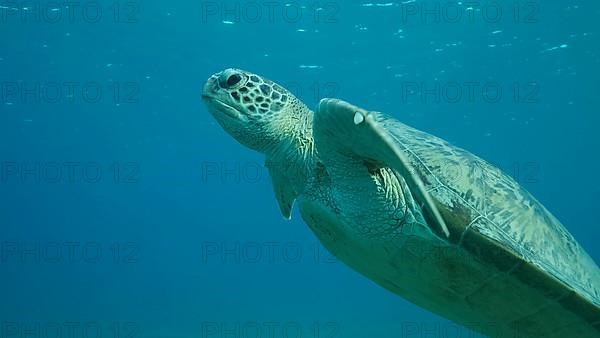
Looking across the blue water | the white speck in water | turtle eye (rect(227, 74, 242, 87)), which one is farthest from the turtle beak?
the blue water

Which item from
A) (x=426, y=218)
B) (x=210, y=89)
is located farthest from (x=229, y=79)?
(x=426, y=218)

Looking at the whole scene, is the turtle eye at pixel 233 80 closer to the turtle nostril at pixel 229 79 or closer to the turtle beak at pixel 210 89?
the turtle nostril at pixel 229 79

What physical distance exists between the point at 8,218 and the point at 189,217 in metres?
25.1

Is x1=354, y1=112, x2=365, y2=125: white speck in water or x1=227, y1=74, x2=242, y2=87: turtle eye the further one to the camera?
x1=227, y1=74, x2=242, y2=87: turtle eye

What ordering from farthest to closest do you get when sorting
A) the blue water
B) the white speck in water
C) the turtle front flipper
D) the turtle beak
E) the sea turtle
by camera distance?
the blue water
the turtle beak
the sea turtle
the white speck in water
the turtle front flipper

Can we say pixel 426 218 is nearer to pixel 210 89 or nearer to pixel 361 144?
pixel 361 144

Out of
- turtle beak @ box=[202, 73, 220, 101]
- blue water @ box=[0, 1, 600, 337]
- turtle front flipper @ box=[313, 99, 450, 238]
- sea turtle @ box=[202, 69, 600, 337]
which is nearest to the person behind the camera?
turtle front flipper @ box=[313, 99, 450, 238]

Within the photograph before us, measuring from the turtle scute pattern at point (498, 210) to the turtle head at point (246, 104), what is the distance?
110 centimetres

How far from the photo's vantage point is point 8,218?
58.7m

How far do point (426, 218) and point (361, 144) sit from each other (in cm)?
70

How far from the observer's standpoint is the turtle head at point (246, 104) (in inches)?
163

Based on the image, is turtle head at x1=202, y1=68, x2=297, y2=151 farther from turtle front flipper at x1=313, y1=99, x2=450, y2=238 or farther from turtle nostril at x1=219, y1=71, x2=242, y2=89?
turtle front flipper at x1=313, y1=99, x2=450, y2=238

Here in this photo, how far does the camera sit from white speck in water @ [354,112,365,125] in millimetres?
2805

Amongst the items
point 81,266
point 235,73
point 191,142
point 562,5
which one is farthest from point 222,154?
point 81,266
